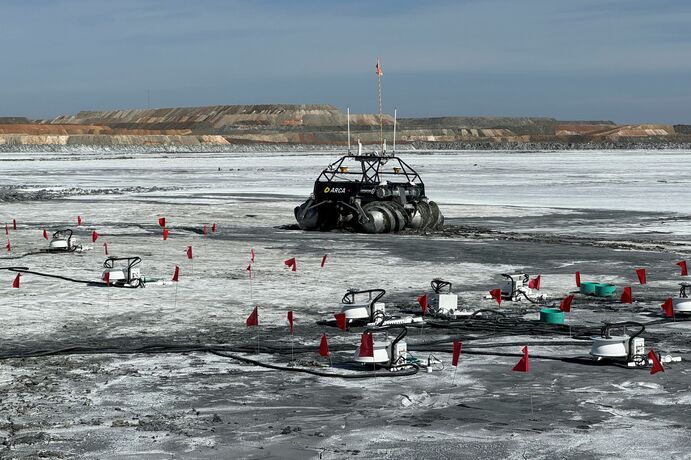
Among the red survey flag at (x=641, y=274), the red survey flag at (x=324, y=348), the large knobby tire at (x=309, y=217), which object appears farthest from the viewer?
the large knobby tire at (x=309, y=217)

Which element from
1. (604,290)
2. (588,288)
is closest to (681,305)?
(604,290)

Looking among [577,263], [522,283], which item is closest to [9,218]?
[577,263]

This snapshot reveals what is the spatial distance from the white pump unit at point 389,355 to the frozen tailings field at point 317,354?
0.81 ft

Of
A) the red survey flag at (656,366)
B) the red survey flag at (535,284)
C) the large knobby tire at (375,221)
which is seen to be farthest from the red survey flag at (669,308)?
the large knobby tire at (375,221)

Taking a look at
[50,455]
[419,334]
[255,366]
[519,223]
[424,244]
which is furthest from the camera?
[519,223]

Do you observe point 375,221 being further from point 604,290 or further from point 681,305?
point 681,305

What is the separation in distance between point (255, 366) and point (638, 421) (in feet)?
15.7

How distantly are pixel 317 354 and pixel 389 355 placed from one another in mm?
1443

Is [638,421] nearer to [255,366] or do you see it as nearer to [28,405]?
[255,366]

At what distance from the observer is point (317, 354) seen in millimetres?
14344

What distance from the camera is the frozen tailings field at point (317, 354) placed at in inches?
412

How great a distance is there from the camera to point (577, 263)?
24.7 m

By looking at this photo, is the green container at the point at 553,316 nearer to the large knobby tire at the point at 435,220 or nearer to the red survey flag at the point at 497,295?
the red survey flag at the point at 497,295

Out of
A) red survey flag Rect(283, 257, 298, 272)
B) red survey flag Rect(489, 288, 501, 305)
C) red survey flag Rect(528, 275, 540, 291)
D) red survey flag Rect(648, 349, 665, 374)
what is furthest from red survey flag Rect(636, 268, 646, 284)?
red survey flag Rect(648, 349, 665, 374)
